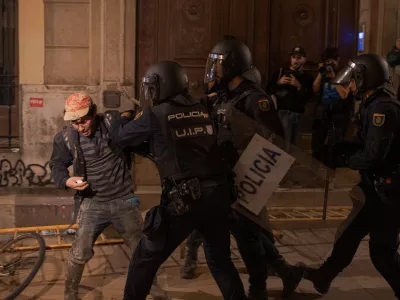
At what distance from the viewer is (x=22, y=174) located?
852 centimetres

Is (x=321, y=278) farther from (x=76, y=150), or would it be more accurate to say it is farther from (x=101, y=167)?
(x=76, y=150)

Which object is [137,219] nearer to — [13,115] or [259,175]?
[259,175]

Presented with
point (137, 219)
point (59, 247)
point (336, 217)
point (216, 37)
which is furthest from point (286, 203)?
point (137, 219)

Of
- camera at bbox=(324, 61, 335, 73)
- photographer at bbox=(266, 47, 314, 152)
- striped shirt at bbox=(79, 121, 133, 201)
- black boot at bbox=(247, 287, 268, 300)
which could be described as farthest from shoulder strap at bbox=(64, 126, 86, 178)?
camera at bbox=(324, 61, 335, 73)

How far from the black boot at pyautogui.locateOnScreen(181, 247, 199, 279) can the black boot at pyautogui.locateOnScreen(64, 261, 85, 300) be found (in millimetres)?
1227

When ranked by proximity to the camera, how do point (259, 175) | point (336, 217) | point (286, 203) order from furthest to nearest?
point (286, 203) < point (336, 217) < point (259, 175)

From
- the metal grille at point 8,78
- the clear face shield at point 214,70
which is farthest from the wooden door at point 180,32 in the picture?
the clear face shield at point 214,70

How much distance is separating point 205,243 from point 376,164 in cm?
137

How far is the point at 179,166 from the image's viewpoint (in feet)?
13.9

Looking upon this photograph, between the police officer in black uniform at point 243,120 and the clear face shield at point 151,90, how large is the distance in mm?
700

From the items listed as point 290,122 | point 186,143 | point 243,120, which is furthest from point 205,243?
point 290,122

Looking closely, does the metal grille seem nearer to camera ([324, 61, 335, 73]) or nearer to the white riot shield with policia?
camera ([324, 61, 335, 73])

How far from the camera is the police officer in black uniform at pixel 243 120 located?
4.90 meters

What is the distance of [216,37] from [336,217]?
307 cm
